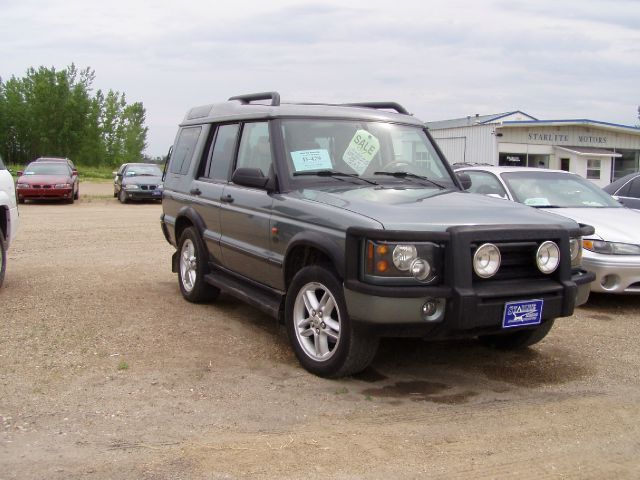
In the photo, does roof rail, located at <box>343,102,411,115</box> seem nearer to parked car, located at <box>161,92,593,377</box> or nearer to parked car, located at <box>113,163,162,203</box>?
parked car, located at <box>161,92,593,377</box>

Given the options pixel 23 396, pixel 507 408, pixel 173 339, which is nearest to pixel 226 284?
pixel 173 339

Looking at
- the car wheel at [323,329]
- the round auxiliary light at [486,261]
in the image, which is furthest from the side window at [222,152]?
the round auxiliary light at [486,261]

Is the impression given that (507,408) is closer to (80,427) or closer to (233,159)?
(80,427)

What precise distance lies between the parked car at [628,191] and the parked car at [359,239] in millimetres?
4887

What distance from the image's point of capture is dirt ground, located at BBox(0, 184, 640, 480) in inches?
145

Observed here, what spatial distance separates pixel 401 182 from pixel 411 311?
1.68 metres

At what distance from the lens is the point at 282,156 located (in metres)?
5.75

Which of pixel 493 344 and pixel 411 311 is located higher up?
pixel 411 311

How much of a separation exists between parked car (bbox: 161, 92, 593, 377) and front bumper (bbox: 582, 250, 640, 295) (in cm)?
184

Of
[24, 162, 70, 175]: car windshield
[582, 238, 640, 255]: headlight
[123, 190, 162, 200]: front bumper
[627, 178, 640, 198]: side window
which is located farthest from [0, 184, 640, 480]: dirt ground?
[123, 190, 162, 200]: front bumper

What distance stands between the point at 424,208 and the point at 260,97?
2486 millimetres

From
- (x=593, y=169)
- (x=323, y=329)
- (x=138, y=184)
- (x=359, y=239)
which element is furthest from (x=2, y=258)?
(x=593, y=169)

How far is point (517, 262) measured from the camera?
4746mm

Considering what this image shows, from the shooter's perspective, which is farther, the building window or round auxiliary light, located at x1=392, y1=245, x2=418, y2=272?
the building window
